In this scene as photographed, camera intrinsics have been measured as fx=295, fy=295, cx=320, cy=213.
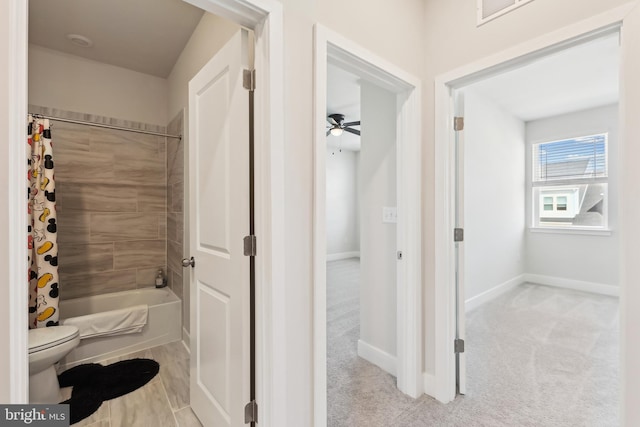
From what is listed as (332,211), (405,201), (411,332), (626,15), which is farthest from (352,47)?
(332,211)

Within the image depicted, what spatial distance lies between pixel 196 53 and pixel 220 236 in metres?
1.74

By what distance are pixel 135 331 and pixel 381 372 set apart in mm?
2102

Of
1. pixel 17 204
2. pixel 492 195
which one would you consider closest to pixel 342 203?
pixel 492 195

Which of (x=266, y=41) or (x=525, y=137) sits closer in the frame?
(x=266, y=41)

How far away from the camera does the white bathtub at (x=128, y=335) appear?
2381 mm

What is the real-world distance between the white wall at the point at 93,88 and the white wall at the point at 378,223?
228 centimetres

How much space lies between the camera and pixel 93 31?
2.37m

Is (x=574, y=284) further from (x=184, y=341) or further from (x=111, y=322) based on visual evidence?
(x=111, y=322)

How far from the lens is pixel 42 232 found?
7.00 ft

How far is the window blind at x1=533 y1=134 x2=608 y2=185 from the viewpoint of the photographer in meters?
4.18

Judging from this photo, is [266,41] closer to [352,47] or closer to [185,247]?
[352,47]

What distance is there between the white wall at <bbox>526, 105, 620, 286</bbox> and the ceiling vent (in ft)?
12.3

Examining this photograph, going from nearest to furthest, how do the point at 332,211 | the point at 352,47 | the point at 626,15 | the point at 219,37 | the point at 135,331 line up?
the point at 626,15
the point at 352,47
the point at 219,37
the point at 135,331
the point at 332,211

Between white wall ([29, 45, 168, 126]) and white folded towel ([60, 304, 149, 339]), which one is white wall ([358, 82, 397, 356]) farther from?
white wall ([29, 45, 168, 126])
